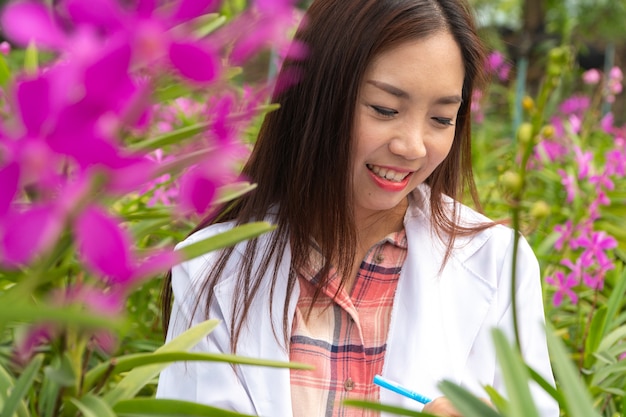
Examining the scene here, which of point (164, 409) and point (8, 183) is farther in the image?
point (164, 409)

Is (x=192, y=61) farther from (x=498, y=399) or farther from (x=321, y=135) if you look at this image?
(x=321, y=135)

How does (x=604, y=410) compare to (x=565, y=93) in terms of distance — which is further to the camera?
(x=565, y=93)

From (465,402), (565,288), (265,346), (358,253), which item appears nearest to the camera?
(465,402)

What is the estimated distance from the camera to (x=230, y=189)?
0.77m

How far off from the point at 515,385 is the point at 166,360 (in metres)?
0.28

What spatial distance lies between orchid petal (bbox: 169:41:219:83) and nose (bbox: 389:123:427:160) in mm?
808

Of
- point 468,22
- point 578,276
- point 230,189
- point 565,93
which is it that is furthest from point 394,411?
point 565,93

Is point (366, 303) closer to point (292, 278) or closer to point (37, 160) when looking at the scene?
point (292, 278)

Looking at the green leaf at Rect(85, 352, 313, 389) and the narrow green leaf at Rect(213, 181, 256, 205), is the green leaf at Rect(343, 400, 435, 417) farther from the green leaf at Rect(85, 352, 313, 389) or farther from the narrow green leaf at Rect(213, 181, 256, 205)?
the narrow green leaf at Rect(213, 181, 256, 205)

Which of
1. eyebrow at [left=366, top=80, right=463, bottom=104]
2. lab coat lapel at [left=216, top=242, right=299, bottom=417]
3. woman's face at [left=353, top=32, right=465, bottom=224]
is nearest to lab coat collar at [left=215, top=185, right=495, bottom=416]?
A: lab coat lapel at [left=216, top=242, right=299, bottom=417]

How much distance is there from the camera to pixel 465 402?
55 centimetres

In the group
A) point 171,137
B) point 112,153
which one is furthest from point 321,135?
point 112,153

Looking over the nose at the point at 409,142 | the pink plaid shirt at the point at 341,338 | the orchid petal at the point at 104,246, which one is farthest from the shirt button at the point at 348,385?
the orchid petal at the point at 104,246

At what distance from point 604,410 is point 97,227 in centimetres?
147
